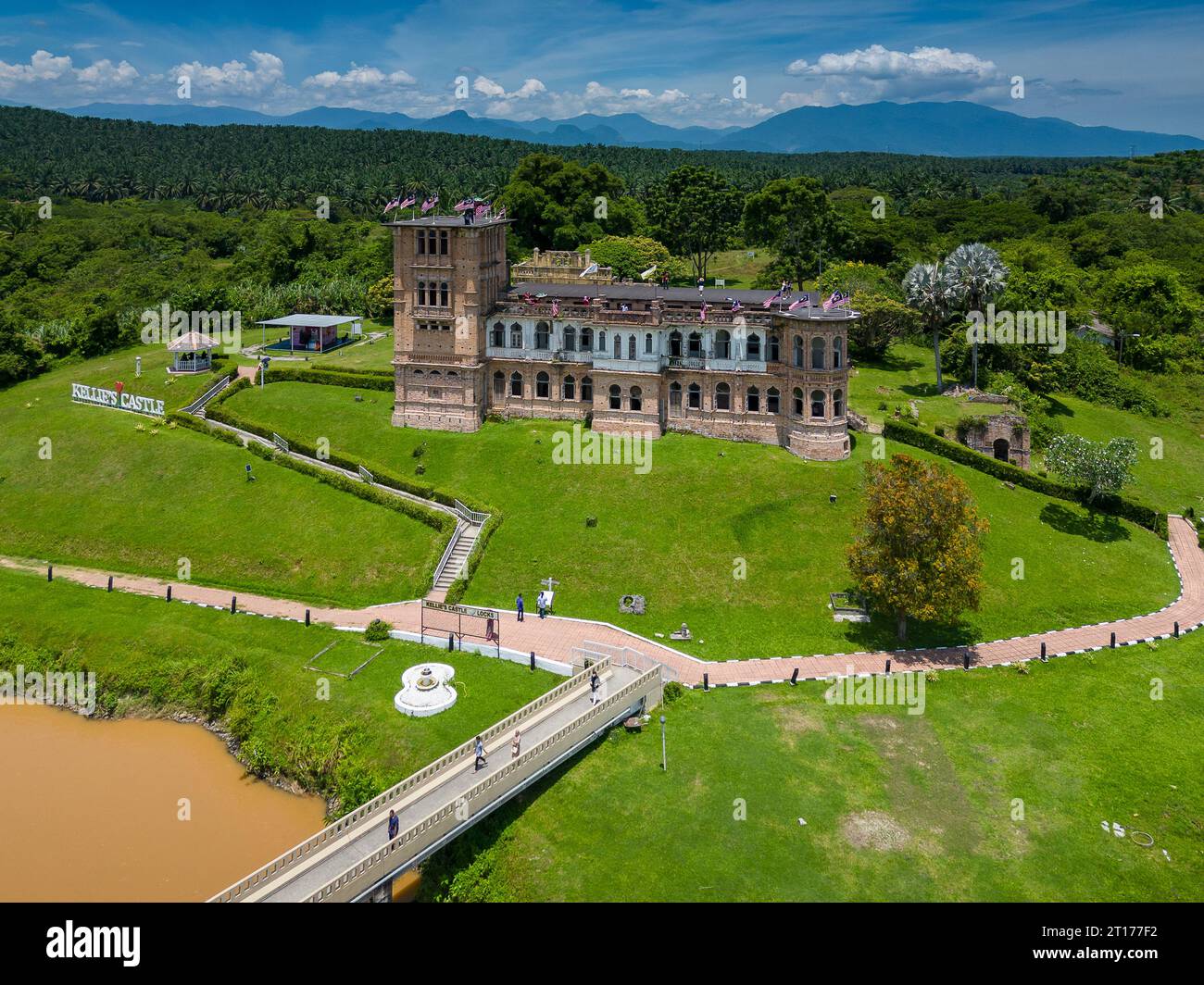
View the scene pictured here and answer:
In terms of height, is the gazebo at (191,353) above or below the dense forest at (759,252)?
below

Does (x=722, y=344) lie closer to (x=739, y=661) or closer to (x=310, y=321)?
(x=739, y=661)

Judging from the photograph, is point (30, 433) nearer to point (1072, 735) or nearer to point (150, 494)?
point (150, 494)

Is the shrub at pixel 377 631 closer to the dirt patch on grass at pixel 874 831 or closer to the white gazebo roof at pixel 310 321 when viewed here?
the dirt patch on grass at pixel 874 831

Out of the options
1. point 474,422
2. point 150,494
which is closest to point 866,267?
point 474,422

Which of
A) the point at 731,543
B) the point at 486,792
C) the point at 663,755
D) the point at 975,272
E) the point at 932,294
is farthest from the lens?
the point at 975,272

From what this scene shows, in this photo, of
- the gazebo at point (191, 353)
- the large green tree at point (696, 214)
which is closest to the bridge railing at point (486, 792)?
the gazebo at point (191, 353)

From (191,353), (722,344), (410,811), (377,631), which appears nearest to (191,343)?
(191,353)
